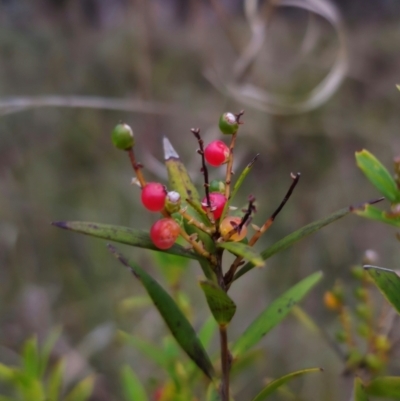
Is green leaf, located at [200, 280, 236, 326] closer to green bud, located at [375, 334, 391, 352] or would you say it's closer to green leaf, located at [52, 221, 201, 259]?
green leaf, located at [52, 221, 201, 259]

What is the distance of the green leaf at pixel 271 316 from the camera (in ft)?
1.27

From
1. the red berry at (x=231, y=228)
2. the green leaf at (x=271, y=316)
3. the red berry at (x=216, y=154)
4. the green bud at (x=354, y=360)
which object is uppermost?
the red berry at (x=216, y=154)

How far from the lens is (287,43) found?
4.83 feet

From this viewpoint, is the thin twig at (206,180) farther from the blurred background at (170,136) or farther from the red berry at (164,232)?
the blurred background at (170,136)

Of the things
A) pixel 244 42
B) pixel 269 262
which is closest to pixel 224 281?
pixel 269 262

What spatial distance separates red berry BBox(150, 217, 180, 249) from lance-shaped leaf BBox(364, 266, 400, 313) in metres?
0.14

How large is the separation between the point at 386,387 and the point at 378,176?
0.58ft

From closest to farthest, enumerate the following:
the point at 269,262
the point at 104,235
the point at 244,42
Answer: the point at 104,235, the point at 269,262, the point at 244,42

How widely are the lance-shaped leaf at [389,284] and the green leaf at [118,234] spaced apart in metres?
0.12

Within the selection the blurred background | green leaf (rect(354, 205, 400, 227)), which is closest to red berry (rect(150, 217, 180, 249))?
green leaf (rect(354, 205, 400, 227))

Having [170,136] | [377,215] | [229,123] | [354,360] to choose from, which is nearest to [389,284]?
[377,215]

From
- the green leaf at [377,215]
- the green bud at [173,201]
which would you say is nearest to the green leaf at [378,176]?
the green leaf at [377,215]

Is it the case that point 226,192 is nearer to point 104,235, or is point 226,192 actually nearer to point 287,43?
point 104,235

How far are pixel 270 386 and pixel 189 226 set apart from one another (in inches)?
5.3
